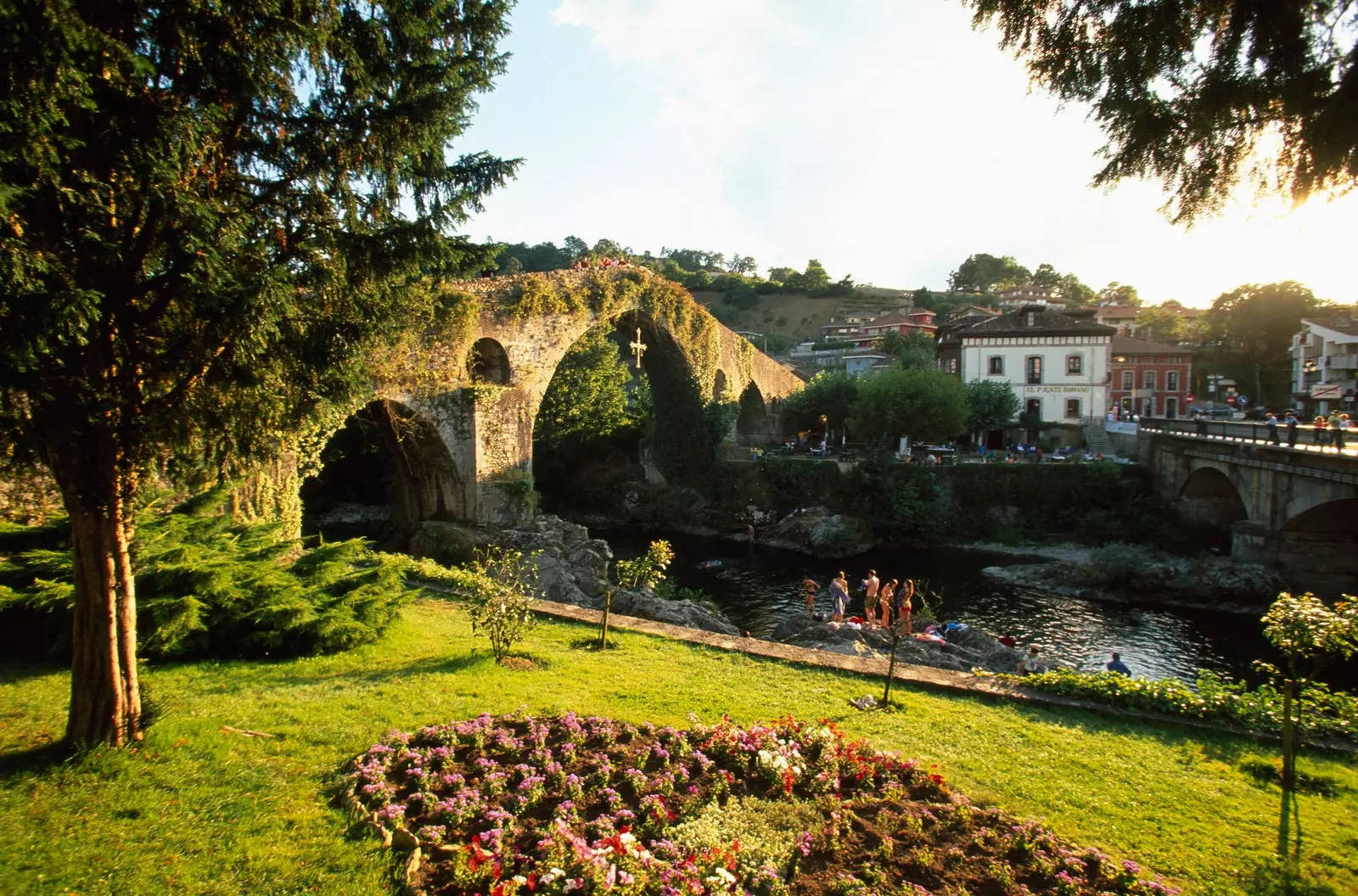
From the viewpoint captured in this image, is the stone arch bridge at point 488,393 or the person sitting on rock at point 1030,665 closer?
the person sitting on rock at point 1030,665

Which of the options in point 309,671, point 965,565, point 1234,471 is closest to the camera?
point 309,671

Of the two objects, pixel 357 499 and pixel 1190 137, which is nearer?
pixel 1190 137

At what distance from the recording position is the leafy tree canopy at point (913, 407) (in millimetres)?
31156

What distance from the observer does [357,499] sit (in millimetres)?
27672

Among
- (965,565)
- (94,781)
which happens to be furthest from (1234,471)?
(94,781)

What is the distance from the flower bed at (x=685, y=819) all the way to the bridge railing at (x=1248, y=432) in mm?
18628

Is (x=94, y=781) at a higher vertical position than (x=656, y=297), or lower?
lower

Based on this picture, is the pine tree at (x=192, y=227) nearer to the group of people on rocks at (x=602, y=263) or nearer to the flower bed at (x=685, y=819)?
the flower bed at (x=685, y=819)

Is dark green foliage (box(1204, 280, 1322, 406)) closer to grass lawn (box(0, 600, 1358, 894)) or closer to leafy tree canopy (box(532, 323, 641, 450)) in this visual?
leafy tree canopy (box(532, 323, 641, 450))

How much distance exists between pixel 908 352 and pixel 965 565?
23.1m

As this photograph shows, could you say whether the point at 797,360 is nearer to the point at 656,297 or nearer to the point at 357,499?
the point at 656,297

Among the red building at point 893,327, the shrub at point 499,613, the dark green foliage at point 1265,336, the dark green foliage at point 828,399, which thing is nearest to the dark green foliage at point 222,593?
the shrub at point 499,613

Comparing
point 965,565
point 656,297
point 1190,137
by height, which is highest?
point 656,297

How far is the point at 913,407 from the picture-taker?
3108 cm
